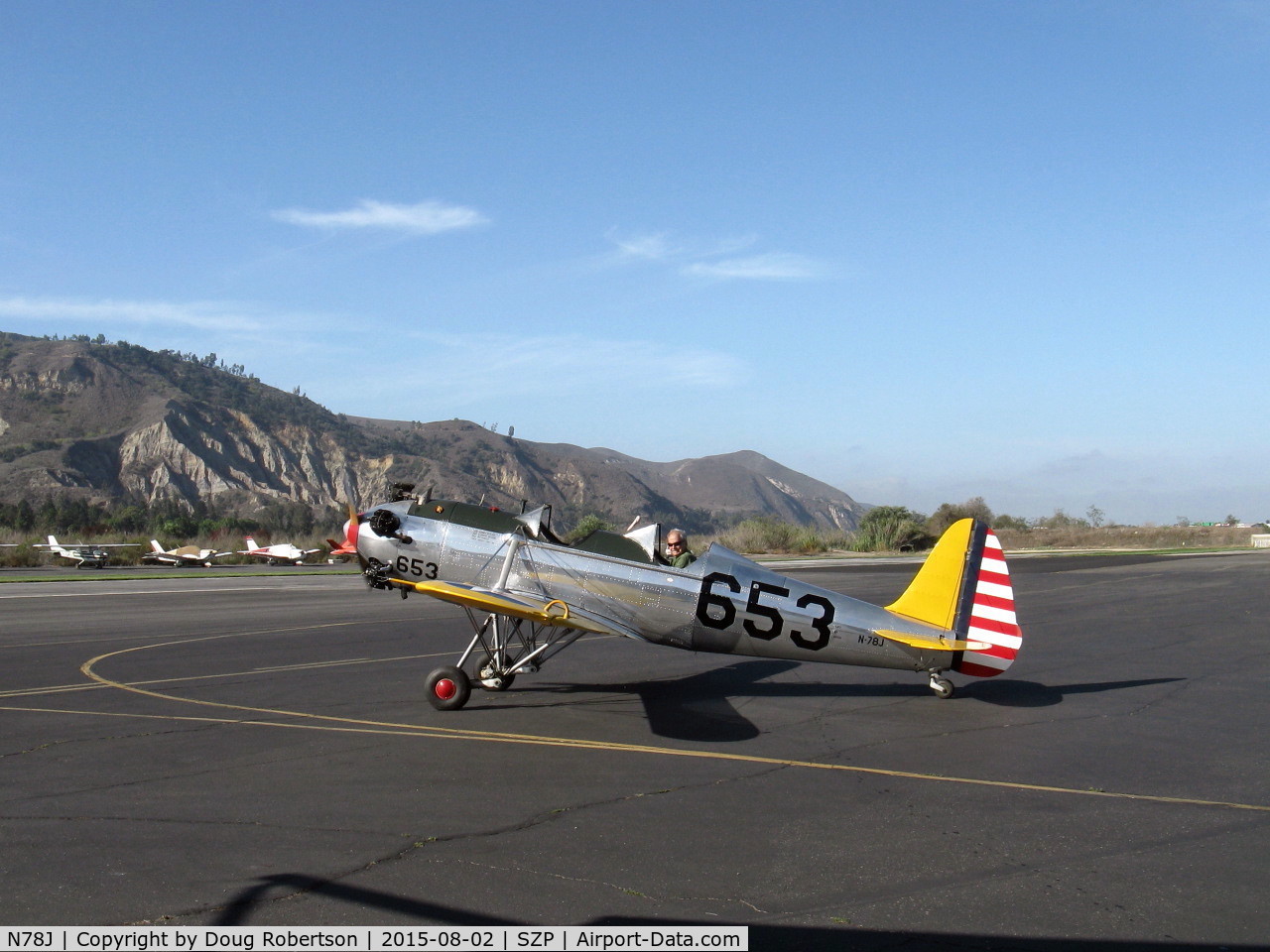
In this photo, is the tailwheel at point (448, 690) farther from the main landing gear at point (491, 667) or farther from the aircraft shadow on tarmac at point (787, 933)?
the aircraft shadow on tarmac at point (787, 933)

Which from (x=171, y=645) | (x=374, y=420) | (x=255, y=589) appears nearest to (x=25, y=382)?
(x=374, y=420)

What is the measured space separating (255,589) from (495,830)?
25.8 metres

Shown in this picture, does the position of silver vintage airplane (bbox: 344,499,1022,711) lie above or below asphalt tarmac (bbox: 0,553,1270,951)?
above

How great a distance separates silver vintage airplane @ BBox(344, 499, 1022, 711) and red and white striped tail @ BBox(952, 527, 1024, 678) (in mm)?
13

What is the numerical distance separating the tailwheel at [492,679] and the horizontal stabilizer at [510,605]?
151 cm

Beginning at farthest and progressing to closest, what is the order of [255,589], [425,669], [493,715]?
[255,589], [425,669], [493,715]

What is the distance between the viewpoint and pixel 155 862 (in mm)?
5297

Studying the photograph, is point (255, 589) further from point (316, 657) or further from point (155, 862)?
point (155, 862)

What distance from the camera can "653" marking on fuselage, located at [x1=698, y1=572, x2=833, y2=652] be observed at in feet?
33.6

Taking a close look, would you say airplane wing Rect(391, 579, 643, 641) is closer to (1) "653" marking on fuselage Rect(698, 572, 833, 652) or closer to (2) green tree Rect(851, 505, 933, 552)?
(1) "653" marking on fuselage Rect(698, 572, 833, 652)
